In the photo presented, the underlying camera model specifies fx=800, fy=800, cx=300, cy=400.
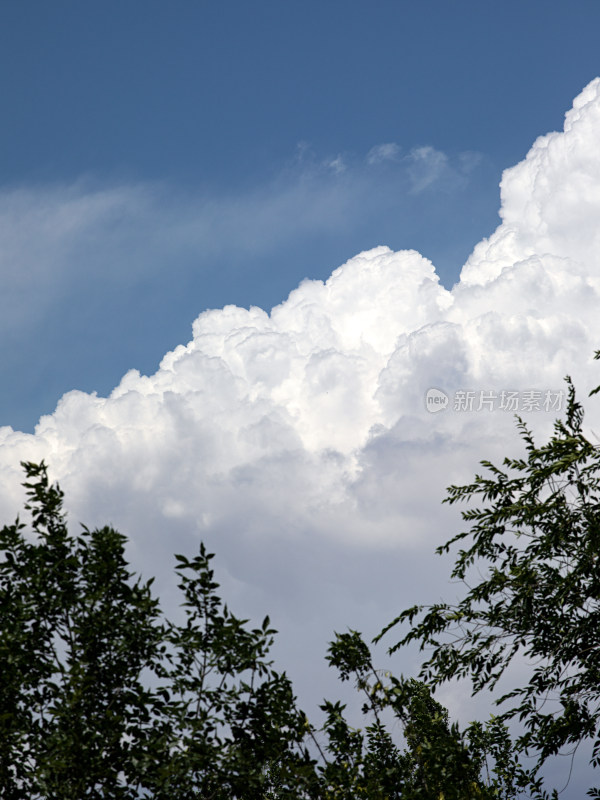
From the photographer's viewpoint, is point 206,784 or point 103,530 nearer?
point 206,784

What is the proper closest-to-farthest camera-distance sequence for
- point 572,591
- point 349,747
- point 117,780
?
point 117,780, point 349,747, point 572,591

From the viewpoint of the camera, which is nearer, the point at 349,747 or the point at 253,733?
the point at 253,733

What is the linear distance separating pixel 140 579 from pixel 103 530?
1.81ft

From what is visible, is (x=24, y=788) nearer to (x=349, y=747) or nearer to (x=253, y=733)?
(x=253, y=733)

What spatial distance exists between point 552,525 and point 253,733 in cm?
817

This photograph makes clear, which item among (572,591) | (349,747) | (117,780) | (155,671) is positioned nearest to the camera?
(117,780)

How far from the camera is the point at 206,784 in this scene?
21.8 ft

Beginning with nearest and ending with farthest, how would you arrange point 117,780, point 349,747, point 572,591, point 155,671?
1. point 117,780
2. point 155,671
3. point 349,747
4. point 572,591

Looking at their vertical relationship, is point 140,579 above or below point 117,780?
above

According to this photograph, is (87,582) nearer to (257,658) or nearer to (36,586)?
(36,586)

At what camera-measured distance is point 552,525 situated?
13734 mm

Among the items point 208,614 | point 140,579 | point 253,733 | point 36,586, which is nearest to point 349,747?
point 253,733

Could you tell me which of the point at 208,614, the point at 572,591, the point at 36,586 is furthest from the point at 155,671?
the point at 572,591

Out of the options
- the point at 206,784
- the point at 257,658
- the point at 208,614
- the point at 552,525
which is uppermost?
the point at 552,525
